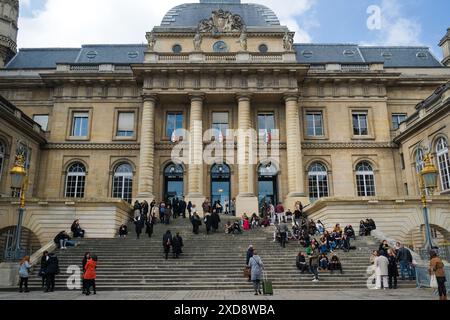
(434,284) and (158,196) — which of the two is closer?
(434,284)

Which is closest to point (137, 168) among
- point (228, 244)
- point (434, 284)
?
point (228, 244)

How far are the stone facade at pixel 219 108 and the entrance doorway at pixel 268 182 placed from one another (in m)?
0.30

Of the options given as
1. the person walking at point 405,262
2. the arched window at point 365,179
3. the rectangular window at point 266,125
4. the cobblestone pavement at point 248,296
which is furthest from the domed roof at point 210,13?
the cobblestone pavement at point 248,296

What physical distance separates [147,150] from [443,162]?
20.7 meters

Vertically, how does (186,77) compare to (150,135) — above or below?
above

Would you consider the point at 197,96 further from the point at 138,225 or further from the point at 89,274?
the point at 89,274

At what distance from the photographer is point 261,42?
3369cm

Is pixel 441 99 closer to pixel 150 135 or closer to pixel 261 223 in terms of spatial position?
pixel 261 223

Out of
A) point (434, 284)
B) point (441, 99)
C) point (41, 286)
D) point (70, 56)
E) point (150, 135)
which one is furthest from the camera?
point (70, 56)

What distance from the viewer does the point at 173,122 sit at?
105ft

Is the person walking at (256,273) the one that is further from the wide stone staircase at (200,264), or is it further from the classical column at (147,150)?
the classical column at (147,150)

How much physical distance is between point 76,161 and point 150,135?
6574 mm

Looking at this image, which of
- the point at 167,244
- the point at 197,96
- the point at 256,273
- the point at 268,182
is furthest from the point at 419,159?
the point at 256,273

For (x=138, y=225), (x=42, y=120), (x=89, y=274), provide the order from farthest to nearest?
(x=42, y=120)
(x=138, y=225)
(x=89, y=274)
